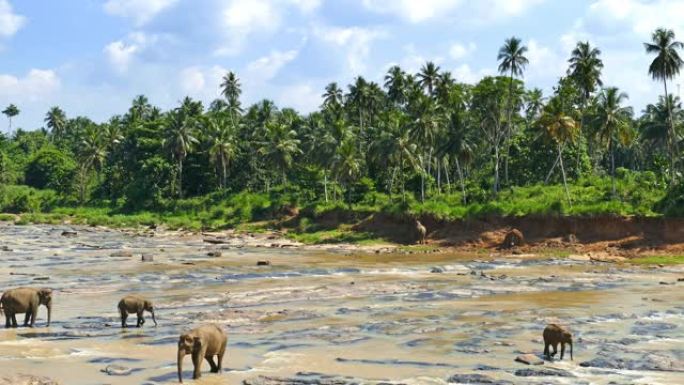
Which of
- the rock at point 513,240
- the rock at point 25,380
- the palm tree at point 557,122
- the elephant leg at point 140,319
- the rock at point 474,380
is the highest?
the palm tree at point 557,122

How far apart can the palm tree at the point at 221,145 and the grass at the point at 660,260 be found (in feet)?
181

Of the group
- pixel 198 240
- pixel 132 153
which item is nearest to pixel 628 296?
pixel 198 240

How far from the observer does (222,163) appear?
95438 millimetres

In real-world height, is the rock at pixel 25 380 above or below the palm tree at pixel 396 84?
below

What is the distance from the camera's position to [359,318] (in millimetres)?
26203

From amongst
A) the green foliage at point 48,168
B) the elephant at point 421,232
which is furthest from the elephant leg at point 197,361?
the green foliage at point 48,168

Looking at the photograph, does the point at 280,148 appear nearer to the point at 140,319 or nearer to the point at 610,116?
the point at 610,116

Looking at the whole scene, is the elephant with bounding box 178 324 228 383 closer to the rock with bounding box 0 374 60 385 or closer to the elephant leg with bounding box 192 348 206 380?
the elephant leg with bounding box 192 348 206 380

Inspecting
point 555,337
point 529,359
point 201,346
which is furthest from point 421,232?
point 201,346

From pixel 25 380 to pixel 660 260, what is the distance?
138ft

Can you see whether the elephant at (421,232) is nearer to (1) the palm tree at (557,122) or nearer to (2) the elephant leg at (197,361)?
(1) the palm tree at (557,122)

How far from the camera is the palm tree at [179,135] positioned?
9469 cm

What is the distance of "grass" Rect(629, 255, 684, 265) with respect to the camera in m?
46.8

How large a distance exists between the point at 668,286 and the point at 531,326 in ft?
47.9
